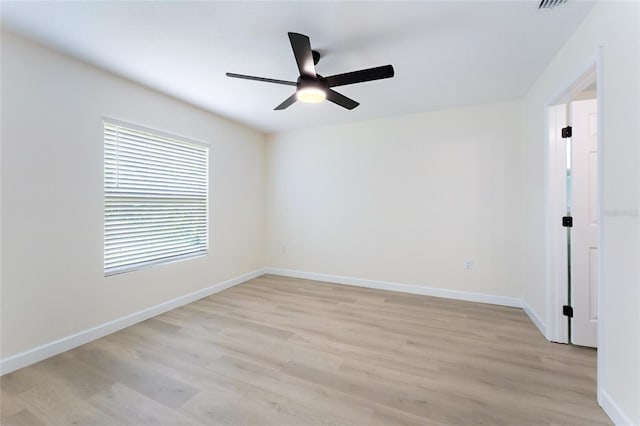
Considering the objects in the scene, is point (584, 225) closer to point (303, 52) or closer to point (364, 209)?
point (364, 209)

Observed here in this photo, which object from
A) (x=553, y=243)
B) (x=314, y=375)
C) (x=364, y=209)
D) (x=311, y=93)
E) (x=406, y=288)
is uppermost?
(x=311, y=93)

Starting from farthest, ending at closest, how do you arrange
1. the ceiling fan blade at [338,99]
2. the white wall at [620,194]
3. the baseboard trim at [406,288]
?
1. the baseboard trim at [406,288]
2. the ceiling fan blade at [338,99]
3. the white wall at [620,194]

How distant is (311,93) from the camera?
210 centimetres

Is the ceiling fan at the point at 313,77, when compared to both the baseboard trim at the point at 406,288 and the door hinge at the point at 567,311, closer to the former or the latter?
the door hinge at the point at 567,311

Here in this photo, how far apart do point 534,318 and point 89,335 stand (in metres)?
4.39

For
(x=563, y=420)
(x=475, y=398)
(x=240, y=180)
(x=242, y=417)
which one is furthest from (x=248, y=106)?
(x=563, y=420)

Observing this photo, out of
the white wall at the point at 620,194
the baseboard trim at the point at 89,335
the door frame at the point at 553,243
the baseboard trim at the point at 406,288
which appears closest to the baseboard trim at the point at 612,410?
the white wall at the point at 620,194

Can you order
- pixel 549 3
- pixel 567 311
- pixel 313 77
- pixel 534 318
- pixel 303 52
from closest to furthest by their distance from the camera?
1. pixel 549 3
2. pixel 303 52
3. pixel 313 77
4. pixel 567 311
5. pixel 534 318

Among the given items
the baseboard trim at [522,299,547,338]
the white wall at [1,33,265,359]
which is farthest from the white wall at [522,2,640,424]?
the white wall at [1,33,265,359]

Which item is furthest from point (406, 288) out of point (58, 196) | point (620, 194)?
point (58, 196)

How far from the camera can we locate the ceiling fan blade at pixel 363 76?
72.3 inches

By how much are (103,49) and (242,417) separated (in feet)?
9.63

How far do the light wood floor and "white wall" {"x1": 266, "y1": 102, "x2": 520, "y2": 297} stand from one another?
87 cm

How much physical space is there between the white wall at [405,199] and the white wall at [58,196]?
2022mm
